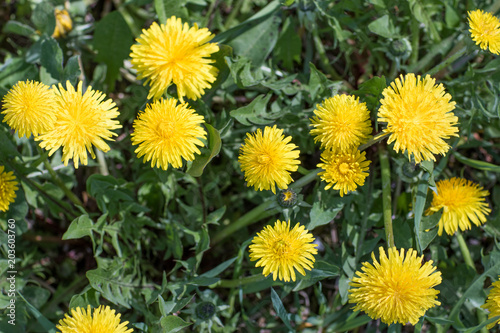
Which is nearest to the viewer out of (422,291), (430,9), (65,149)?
(422,291)

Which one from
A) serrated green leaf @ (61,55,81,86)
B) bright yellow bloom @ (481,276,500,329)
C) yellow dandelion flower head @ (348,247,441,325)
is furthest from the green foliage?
yellow dandelion flower head @ (348,247,441,325)

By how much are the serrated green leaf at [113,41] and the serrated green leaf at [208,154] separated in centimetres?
113

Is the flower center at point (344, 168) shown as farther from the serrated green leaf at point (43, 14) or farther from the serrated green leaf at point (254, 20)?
the serrated green leaf at point (43, 14)

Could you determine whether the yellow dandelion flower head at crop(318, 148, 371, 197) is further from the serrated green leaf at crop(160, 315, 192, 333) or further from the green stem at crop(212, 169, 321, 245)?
the serrated green leaf at crop(160, 315, 192, 333)

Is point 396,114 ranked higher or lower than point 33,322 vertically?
higher

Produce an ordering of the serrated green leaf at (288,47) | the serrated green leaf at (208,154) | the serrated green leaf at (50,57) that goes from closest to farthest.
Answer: the serrated green leaf at (208,154) → the serrated green leaf at (50,57) → the serrated green leaf at (288,47)

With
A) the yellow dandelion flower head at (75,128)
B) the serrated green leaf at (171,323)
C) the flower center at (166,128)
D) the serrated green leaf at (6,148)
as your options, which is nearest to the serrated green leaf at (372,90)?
the flower center at (166,128)

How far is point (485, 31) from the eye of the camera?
76.6 inches

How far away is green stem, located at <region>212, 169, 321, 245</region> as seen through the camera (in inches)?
80.8

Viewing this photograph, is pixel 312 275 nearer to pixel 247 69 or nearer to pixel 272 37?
pixel 247 69

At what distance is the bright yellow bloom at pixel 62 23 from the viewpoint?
100 inches

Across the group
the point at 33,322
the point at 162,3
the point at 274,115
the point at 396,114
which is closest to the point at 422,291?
the point at 396,114

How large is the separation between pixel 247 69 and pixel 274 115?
0.91ft

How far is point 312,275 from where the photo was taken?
1942 millimetres
